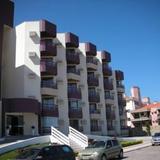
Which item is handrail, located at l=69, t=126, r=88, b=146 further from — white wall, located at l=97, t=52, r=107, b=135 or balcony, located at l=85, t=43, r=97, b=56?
balcony, located at l=85, t=43, r=97, b=56

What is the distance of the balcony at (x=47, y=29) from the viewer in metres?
45.9

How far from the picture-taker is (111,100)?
2586 inches

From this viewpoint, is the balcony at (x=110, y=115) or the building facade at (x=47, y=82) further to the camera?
the balcony at (x=110, y=115)

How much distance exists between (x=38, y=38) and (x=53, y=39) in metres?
4.83

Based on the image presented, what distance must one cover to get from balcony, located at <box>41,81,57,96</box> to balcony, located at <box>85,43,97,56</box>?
44.1 feet

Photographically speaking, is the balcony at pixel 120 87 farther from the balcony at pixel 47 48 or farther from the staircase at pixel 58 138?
the staircase at pixel 58 138

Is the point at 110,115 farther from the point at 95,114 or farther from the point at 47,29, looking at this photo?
the point at 47,29

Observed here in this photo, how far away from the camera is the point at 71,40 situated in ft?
170

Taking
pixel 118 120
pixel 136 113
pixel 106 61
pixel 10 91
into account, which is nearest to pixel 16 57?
pixel 10 91

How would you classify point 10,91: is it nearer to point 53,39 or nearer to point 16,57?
point 16,57

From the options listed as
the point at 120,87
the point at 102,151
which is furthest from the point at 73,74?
the point at 102,151

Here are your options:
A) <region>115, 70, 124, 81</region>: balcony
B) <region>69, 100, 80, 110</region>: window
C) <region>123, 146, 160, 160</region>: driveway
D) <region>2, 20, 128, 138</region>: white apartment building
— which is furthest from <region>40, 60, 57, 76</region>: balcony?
<region>115, 70, 124, 81</region>: balcony

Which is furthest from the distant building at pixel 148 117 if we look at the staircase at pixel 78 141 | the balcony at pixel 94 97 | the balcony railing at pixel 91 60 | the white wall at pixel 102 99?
the staircase at pixel 78 141

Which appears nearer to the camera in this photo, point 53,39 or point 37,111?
point 37,111
